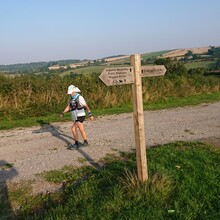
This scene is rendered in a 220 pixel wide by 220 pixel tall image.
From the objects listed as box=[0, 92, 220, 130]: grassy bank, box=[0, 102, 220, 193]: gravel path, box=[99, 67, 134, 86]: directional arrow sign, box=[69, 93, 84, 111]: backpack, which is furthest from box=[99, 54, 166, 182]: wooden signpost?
box=[0, 92, 220, 130]: grassy bank

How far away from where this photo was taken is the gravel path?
22.4ft

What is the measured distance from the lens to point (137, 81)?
176 inches

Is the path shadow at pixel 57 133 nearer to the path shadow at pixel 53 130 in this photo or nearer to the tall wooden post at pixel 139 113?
the path shadow at pixel 53 130

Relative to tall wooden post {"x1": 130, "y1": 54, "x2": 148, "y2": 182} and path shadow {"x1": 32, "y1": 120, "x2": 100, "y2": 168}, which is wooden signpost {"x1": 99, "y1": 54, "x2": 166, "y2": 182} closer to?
tall wooden post {"x1": 130, "y1": 54, "x2": 148, "y2": 182}

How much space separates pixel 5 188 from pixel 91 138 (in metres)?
3.79

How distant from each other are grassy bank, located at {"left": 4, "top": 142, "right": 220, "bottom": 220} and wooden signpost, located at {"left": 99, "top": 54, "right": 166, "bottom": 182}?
0.37 m

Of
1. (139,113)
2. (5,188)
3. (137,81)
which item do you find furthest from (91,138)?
(137,81)

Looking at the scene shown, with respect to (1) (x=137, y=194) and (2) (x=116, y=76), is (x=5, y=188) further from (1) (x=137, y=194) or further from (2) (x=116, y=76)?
(2) (x=116, y=76)

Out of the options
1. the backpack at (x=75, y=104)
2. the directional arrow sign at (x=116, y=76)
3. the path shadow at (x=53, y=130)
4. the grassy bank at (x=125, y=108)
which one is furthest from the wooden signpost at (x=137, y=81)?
the grassy bank at (x=125, y=108)

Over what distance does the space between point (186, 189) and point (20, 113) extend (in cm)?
971

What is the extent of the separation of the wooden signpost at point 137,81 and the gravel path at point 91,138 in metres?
2.35

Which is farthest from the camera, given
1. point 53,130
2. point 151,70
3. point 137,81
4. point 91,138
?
point 53,130

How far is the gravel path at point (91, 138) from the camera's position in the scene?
6.82m

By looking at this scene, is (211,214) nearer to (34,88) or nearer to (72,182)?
(72,182)
